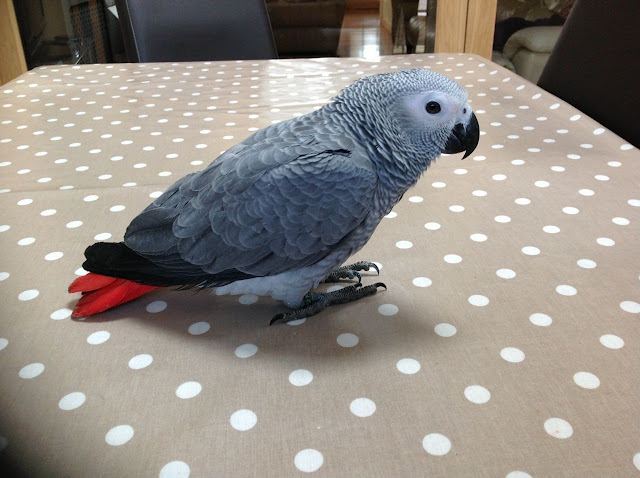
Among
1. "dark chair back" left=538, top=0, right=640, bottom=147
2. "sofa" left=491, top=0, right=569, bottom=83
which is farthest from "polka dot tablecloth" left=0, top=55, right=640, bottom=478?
"sofa" left=491, top=0, right=569, bottom=83

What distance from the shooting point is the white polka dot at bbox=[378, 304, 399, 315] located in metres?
0.57

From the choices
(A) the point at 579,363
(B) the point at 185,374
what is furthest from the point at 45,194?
(A) the point at 579,363

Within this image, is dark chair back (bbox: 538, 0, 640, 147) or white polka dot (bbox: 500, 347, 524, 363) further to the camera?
dark chair back (bbox: 538, 0, 640, 147)

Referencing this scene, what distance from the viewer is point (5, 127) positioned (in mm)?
1073

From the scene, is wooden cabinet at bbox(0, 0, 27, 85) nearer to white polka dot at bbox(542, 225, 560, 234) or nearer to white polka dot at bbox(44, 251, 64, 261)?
white polka dot at bbox(44, 251, 64, 261)

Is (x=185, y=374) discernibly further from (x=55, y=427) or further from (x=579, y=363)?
(x=579, y=363)

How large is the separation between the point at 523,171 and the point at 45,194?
30.2 inches

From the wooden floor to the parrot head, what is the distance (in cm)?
182

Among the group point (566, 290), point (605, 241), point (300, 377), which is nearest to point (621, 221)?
point (605, 241)

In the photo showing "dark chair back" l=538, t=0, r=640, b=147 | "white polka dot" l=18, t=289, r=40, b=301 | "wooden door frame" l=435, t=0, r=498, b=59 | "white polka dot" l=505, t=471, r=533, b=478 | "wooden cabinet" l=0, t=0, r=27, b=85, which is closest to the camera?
"white polka dot" l=505, t=471, r=533, b=478

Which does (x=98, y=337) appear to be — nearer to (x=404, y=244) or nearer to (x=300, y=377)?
(x=300, y=377)

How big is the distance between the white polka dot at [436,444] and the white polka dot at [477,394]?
0.05m

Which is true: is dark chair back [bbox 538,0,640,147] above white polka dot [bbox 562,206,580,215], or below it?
above

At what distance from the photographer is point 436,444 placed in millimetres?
406
